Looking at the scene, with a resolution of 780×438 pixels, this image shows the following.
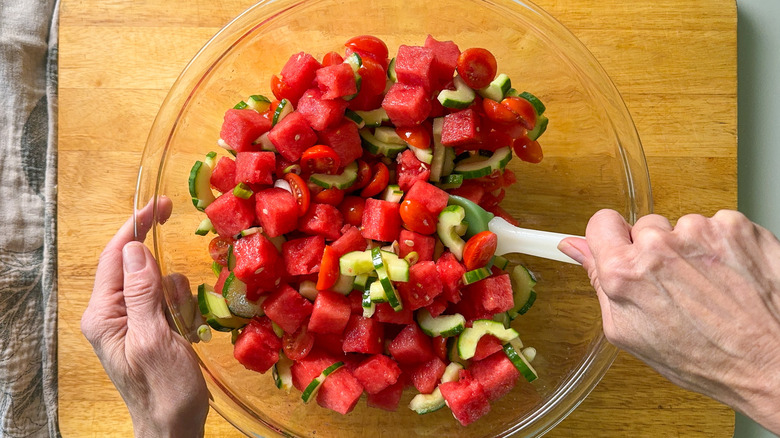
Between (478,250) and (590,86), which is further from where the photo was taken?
(590,86)

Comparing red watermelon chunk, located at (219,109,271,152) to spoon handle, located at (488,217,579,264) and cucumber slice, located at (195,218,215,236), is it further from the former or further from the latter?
spoon handle, located at (488,217,579,264)

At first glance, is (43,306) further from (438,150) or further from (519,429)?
(519,429)

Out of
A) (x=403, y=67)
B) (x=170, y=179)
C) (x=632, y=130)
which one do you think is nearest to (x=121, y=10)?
(x=170, y=179)

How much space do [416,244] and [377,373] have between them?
43cm

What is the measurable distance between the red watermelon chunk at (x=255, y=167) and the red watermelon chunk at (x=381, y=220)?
0.34 meters

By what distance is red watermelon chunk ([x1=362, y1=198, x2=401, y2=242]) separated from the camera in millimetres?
1911

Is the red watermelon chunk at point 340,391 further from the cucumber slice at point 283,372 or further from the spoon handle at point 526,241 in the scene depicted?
the spoon handle at point 526,241

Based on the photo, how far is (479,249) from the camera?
1.88m

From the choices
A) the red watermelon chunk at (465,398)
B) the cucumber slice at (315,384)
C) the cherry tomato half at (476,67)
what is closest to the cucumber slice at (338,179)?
the cherry tomato half at (476,67)

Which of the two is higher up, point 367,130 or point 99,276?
point 367,130

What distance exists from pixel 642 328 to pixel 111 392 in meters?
1.94

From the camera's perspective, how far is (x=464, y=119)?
6.35 feet

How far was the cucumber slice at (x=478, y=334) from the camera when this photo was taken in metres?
1.90

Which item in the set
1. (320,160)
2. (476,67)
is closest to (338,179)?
(320,160)
